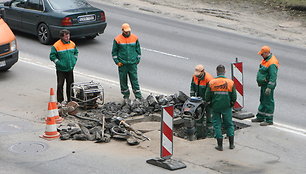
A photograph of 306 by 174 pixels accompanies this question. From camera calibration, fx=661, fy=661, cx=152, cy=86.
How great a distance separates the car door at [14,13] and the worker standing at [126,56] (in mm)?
7558

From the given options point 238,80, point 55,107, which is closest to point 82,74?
point 55,107

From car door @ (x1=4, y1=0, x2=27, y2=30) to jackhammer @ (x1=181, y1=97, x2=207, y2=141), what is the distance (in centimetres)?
984

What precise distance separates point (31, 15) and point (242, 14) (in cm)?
1003

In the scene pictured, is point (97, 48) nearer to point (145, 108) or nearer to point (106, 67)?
point (106, 67)

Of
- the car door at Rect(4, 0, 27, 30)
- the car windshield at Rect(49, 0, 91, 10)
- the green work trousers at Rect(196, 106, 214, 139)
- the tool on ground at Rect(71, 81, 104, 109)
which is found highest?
the car windshield at Rect(49, 0, 91, 10)

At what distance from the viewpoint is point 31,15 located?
70.7 feet

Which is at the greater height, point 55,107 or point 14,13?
point 14,13

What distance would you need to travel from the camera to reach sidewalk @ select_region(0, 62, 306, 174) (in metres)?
11.5

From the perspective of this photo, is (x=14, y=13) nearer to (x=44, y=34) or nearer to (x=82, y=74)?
(x=44, y=34)

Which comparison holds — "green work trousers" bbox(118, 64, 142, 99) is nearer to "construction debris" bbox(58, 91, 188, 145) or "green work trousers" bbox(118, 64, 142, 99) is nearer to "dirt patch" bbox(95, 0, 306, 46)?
"construction debris" bbox(58, 91, 188, 145)

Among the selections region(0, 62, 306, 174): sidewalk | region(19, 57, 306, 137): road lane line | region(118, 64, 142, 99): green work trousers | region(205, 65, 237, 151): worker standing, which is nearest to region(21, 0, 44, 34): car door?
region(19, 57, 306, 137): road lane line

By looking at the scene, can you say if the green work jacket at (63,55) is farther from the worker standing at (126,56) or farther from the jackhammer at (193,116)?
the jackhammer at (193,116)

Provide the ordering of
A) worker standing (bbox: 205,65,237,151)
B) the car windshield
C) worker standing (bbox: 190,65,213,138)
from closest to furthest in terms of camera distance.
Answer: worker standing (bbox: 205,65,237,151) → worker standing (bbox: 190,65,213,138) → the car windshield

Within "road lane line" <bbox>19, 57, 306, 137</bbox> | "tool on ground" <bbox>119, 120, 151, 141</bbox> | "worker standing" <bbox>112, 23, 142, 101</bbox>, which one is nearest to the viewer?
"tool on ground" <bbox>119, 120, 151, 141</bbox>
